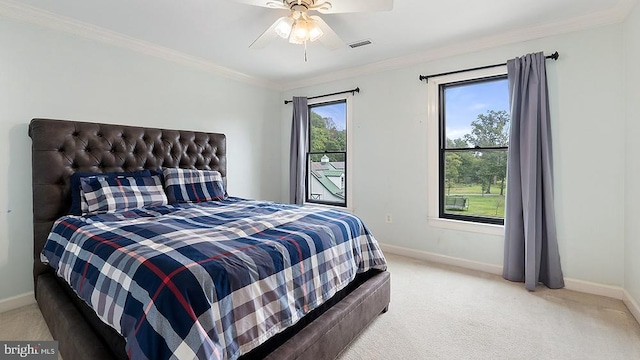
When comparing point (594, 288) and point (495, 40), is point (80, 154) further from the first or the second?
point (594, 288)

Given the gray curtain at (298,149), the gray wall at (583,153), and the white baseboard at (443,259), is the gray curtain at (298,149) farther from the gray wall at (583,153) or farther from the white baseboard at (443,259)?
the gray wall at (583,153)

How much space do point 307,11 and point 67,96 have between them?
228 cm

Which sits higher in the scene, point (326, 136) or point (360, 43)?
point (360, 43)

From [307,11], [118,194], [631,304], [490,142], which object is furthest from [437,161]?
[118,194]

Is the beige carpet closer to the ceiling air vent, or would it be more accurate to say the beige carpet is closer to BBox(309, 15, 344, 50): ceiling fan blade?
BBox(309, 15, 344, 50): ceiling fan blade

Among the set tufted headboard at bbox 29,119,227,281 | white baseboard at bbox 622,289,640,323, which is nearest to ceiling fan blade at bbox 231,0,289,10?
tufted headboard at bbox 29,119,227,281

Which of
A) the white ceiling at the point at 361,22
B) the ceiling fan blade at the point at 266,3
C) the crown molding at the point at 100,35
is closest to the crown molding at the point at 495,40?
the white ceiling at the point at 361,22

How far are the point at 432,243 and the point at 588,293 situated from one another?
4.49 ft

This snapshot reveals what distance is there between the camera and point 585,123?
2.54 metres

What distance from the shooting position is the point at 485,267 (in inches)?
120

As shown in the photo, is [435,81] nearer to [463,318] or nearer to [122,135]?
[463,318]

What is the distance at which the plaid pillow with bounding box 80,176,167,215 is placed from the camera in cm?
229

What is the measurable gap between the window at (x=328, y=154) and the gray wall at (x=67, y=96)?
1.30m

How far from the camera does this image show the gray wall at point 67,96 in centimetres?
230
